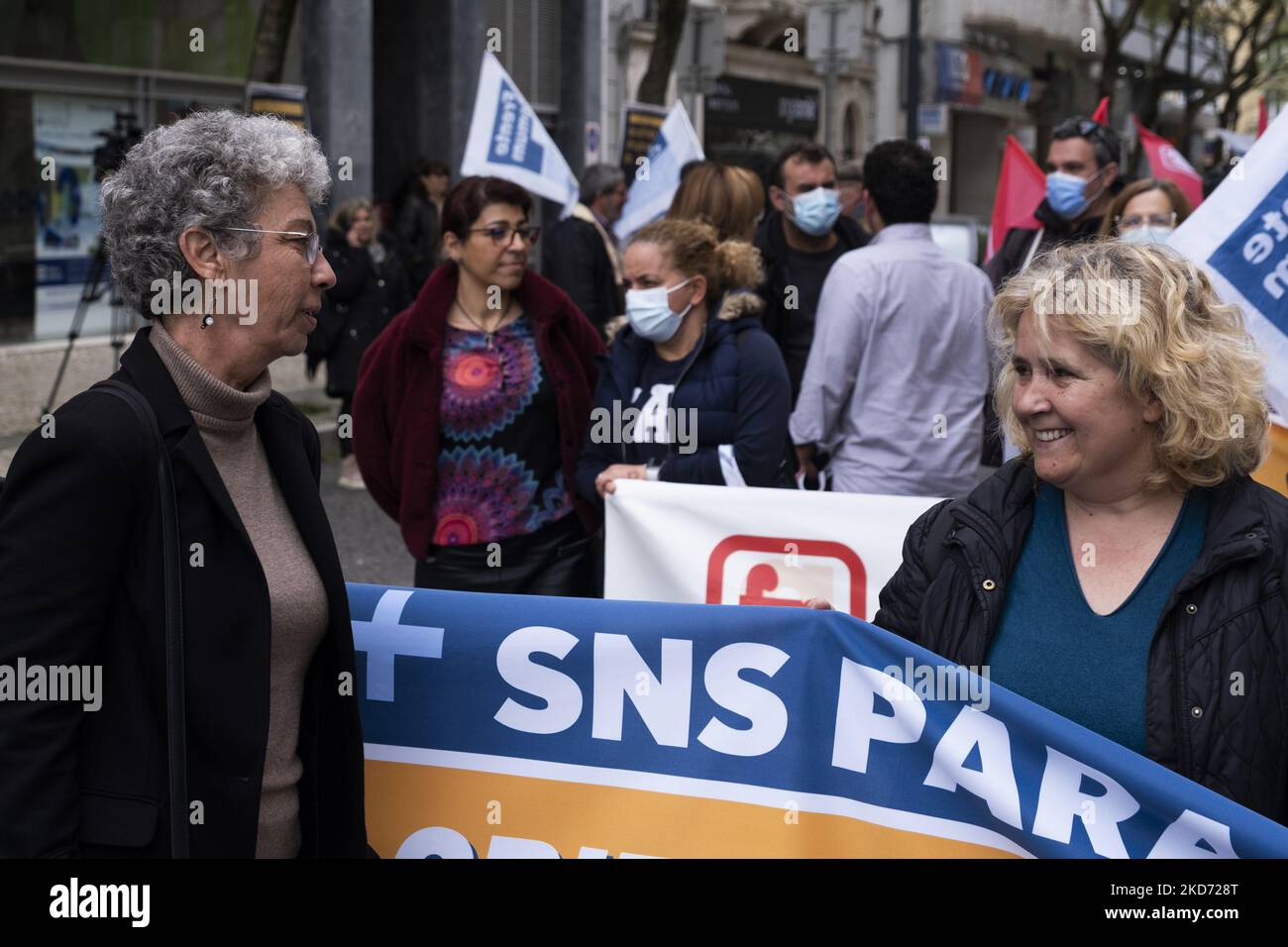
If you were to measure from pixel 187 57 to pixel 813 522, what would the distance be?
507 inches

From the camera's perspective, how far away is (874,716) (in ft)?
9.34

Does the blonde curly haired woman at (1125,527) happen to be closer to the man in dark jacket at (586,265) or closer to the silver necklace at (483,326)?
the silver necklace at (483,326)

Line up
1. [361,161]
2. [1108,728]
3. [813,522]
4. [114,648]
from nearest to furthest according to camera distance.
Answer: [114,648] < [1108,728] < [813,522] < [361,161]

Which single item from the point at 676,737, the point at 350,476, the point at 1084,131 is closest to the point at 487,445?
the point at 676,737

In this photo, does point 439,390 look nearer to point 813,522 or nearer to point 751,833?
point 813,522

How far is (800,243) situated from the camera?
267 inches

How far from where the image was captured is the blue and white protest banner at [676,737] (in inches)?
108

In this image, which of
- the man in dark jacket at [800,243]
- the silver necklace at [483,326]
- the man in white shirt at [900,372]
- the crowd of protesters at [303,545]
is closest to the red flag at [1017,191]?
the man in dark jacket at [800,243]

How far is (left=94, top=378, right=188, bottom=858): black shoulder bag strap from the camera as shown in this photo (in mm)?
2232

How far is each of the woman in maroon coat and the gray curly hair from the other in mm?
2042

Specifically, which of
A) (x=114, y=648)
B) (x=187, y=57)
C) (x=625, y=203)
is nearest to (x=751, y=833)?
(x=114, y=648)

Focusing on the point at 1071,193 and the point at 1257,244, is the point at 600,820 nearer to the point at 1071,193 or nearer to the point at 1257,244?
the point at 1257,244

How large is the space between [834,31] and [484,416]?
13.6m

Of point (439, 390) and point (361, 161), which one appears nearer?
point (439, 390)
